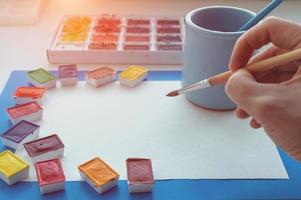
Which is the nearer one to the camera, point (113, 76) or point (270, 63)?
point (270, 63)

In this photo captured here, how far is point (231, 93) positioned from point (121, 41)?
33 cm

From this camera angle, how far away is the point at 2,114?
549mm

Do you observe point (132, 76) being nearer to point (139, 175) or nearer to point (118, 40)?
point (118, 40)

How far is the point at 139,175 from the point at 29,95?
206 mm

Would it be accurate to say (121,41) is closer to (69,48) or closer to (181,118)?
(69,48)

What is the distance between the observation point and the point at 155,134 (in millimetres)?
522

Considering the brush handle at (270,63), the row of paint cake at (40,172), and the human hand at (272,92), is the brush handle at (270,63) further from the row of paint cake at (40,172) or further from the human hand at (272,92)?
the row of paint cake at (40,172)

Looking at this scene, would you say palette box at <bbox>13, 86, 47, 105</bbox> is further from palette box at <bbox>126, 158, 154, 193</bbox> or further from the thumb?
the thumb

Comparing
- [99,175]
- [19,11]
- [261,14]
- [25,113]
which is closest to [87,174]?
[99,175]

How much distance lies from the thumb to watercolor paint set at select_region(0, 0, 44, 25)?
0.51 meters

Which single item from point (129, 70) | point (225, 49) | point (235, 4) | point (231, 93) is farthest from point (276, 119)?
point (235, 4)

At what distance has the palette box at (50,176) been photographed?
44 centimetres

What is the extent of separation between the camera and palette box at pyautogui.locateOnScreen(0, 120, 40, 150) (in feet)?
1.60

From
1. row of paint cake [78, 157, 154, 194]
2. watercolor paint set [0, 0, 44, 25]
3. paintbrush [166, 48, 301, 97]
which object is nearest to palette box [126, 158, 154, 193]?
row of paint cake [78, 157, 154, 194]
